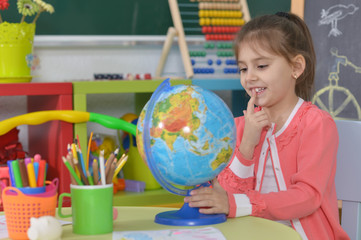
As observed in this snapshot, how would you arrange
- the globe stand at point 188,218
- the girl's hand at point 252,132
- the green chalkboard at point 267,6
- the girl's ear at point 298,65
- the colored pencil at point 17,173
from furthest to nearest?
the green chalkboard at point 267,6 → the girl's ear at point 298,65 → the girl's hand at point 252,132 → the globe stand at point 188,218 → the colored pencil at point 17,173

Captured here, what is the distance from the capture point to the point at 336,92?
2.23m

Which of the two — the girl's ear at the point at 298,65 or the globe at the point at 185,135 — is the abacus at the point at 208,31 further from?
the globe at the point at 185,135

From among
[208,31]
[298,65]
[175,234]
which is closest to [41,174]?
[175,234]

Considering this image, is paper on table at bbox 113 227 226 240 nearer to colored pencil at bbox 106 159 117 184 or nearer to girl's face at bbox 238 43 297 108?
colored pencil at bbox 106 159 117 184

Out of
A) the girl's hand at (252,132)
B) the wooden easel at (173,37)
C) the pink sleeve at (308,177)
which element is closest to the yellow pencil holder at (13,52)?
the wooden easel at (173,37)

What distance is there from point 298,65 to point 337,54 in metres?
0.75

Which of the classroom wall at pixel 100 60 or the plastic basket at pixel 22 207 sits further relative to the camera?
the classroom wall at pixel 100 60

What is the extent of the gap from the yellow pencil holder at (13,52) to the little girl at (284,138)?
100 centimetres

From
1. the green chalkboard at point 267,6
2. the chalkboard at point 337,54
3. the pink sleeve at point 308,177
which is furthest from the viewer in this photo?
the green chalkboard at point 267,6

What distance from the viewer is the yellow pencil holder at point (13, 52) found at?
7.09 ft

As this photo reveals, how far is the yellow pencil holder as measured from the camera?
2.16 meters

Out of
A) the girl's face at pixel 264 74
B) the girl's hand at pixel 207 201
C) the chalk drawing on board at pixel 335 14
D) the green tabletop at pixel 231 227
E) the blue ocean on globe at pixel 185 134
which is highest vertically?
the chalk drawing on board at pixel 335 14

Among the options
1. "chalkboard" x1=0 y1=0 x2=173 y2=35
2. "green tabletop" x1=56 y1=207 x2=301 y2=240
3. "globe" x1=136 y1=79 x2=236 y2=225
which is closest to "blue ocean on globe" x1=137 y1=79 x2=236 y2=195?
"globe" x1=136 y1=79 x2=236 y2=225

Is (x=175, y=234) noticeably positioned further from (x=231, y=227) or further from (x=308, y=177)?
(x=308, y=177)
